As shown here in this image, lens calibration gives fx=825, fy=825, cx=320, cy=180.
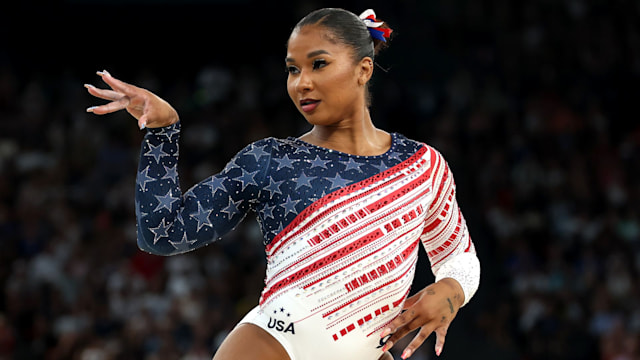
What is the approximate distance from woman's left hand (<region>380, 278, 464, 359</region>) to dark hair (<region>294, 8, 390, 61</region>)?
0.67 metres

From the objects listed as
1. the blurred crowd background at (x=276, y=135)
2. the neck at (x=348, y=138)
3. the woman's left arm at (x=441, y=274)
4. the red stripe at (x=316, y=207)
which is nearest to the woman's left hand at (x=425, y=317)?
the woman's left arm at (x=441, y=274)

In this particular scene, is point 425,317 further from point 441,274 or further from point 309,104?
point 309,104

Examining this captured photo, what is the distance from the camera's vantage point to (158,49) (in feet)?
31.5

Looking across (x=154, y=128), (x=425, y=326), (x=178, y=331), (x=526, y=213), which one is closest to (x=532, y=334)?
(x=526, y=213)

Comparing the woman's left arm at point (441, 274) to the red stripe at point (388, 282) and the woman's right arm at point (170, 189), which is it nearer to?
the red stripe at point (388, 282)

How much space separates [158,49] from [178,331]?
405 cm

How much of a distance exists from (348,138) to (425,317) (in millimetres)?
537

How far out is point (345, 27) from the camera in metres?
2.25

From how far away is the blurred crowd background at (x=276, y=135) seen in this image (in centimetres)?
703

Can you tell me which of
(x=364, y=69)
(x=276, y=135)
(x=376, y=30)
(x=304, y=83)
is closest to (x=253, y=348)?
(x=304, y=83)

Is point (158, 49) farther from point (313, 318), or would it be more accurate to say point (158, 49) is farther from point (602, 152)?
point (313, 318)

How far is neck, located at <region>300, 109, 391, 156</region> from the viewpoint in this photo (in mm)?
2285

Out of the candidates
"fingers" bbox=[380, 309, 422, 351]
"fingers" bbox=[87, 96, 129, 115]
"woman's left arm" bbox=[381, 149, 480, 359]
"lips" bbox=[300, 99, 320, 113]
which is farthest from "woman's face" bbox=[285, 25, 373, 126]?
"fingers" bbox=[380, 309, 422, 351]

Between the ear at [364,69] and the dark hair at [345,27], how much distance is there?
1 cm
